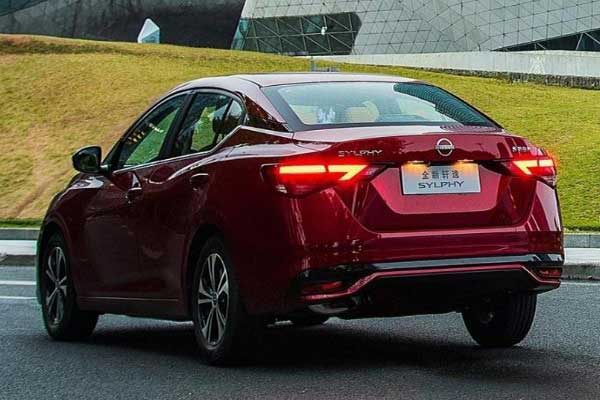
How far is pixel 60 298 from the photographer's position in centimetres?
838

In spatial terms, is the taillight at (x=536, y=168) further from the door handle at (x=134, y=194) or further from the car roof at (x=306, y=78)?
the door handle at (x=134, y=194)

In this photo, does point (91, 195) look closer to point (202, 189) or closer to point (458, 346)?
point (202, 189)

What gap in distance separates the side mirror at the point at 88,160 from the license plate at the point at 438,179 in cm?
253

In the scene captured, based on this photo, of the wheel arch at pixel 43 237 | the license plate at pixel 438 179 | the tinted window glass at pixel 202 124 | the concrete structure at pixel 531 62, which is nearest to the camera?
the license plate at pixel 438 179

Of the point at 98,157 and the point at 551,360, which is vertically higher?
the point at 98,157

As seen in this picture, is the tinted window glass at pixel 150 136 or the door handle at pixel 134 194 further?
the tinted window glass at pixel 150 136

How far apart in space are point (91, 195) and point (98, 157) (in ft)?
0.79

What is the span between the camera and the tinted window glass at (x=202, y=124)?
699 centimetres

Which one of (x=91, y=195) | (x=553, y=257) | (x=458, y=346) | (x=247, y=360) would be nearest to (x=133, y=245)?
(x=91, y=195)

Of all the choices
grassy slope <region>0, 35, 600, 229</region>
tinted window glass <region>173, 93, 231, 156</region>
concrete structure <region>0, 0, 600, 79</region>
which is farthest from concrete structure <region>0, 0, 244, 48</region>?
tinted window glass <region>173, 93, 231, 156</region>

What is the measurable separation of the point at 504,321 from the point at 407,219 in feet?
4.42

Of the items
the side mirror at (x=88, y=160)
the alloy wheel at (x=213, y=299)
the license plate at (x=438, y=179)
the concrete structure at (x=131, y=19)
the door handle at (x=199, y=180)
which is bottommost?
the concrete structure at (x=131, y=19)

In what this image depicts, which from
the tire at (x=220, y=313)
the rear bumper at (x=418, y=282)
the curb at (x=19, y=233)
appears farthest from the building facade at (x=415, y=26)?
the rear bumper at (x=418, y=282)

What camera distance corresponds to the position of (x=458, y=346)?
7426 mm
